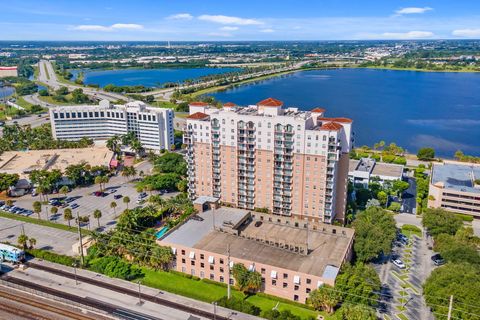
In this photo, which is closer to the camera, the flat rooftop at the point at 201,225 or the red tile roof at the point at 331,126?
the flat rooftop at the point at 201,225

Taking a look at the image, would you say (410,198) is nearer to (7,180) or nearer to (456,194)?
(456,194)

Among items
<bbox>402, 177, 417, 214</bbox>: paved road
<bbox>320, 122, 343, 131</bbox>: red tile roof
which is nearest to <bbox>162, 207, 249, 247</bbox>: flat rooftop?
<bbox>320, 122, 343, 131</bbox>: red tile roof

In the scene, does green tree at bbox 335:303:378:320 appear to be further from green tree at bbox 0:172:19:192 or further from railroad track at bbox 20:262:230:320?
green tree at bbox 0:172:19:192

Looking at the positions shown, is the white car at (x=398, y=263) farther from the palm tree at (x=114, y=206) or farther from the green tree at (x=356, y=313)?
the palm tree at (x=114, y=206)

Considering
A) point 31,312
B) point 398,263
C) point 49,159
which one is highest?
point 49,159

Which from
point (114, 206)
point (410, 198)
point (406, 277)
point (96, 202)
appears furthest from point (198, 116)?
point (410, 198)

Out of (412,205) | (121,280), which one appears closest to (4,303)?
(121,280)

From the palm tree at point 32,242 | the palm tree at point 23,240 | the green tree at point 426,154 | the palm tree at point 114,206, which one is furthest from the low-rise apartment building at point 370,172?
the palm tree at point 23,240
